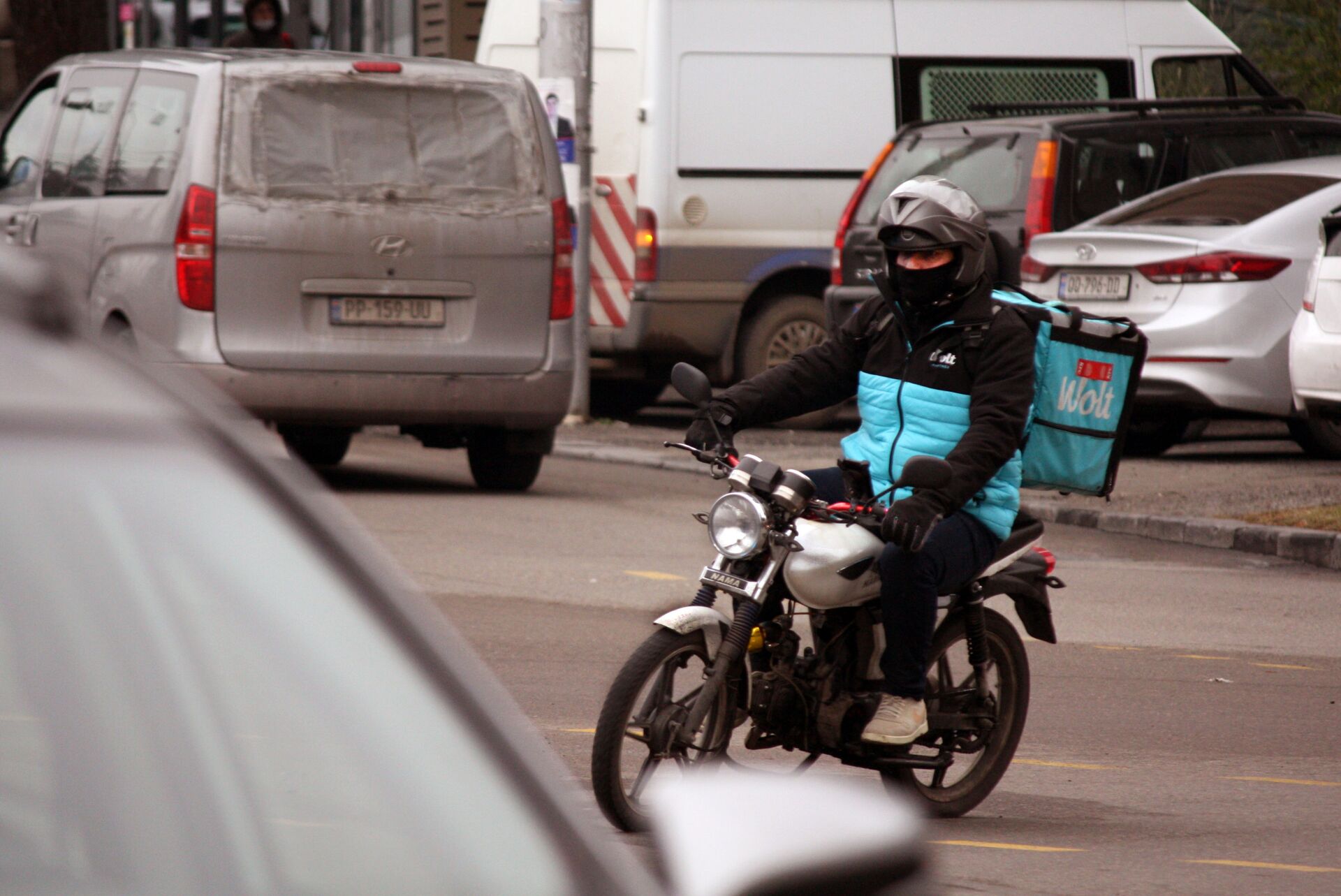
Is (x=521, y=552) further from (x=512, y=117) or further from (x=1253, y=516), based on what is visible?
(x=1253, y=516)

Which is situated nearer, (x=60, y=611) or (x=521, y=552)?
(x=60, y=611)

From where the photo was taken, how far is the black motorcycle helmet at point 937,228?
18.4ft

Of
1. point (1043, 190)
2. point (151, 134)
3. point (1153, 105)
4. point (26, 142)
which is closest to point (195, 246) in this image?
point (151, 134)

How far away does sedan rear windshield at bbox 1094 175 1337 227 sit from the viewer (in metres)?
13.6

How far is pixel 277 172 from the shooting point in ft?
36.5

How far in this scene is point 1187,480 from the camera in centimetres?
1321

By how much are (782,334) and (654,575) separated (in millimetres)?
6747

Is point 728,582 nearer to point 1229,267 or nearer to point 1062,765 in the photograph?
point 1062,765

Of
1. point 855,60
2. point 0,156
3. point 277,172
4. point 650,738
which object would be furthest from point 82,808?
point 855,60

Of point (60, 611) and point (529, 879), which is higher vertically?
point (60, 611)

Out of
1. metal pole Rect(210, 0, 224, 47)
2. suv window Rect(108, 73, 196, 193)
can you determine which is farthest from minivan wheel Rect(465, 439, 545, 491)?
metal pole Rect(210, 0, 224, 47)

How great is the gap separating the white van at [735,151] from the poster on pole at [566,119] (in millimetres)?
652

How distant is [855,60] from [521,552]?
734 centimetres

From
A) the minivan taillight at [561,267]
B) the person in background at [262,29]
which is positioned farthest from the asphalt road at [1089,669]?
the person in background at [262,29]
